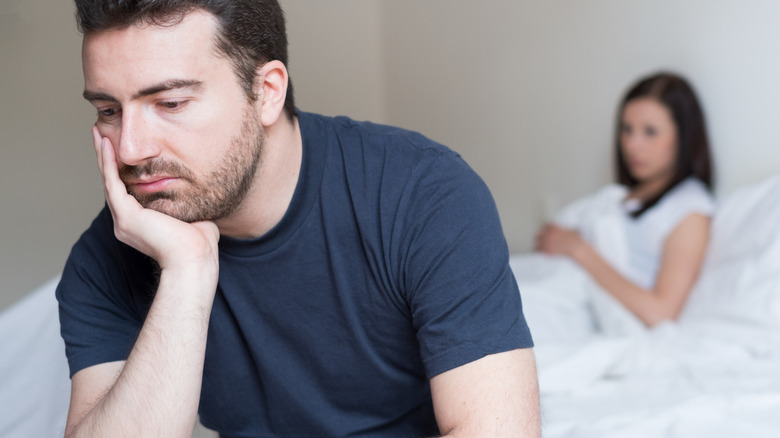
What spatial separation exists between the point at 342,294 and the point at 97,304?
1.20ft

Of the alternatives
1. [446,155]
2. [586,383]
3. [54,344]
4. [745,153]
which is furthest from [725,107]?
[54,344]

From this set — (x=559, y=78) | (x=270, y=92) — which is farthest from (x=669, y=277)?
(x=270, y=92)

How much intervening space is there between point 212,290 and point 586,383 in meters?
0.78

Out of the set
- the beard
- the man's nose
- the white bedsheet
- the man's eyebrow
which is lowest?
the white bedsheet

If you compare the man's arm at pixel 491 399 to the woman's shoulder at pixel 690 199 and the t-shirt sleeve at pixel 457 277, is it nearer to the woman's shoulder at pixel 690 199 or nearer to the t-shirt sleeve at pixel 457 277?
the t-shirt sleeve at pixel 457 277

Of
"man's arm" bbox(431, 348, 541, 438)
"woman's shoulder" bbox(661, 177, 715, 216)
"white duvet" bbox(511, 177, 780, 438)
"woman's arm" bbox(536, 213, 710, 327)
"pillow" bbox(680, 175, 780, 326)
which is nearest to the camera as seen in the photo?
"man's arm" bbox(431, 348, 541, 438)

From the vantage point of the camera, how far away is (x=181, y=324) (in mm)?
928

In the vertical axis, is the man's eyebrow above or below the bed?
above

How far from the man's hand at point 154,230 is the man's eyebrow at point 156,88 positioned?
0.07m

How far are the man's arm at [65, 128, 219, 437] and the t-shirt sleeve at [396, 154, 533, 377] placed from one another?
0.27m

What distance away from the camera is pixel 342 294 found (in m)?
1.01

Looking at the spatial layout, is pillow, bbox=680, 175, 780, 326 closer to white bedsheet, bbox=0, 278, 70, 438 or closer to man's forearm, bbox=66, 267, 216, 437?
man's forearm, bbox=66, 267, 216, 437

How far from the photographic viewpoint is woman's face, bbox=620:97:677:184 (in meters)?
2.07

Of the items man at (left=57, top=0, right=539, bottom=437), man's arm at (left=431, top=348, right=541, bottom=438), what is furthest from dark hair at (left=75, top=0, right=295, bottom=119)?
man's arm at (left=431, top=348, right=541, bottom=438)
